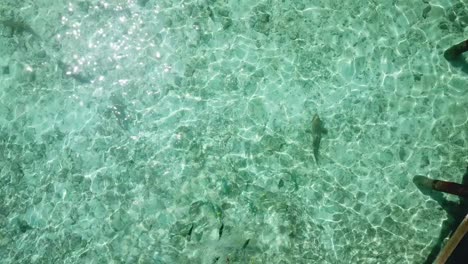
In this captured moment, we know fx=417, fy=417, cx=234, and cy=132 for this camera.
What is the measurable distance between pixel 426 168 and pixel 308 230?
1876mm

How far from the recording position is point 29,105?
230 inches

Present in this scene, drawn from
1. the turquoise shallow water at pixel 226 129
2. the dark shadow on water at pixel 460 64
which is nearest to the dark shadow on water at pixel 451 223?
the turquoise shallow water at pixel 226 129

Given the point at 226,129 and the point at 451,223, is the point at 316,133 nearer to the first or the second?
the point at 226,129

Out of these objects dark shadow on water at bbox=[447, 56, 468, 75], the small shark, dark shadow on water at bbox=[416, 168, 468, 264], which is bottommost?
dark shadow on water at bbox=[416, 168, 468, 264]

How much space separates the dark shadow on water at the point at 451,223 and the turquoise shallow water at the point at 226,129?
102 mm

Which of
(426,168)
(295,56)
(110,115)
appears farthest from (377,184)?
(110,115)

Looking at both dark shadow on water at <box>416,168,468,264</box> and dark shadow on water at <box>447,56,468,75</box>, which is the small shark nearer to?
dark shadow on water at <box>416,168,468,264</box>

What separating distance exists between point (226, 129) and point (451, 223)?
3.35 meters

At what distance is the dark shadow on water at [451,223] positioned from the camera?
565 centimetres

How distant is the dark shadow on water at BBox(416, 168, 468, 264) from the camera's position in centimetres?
565

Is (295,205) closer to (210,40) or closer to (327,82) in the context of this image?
(327,82)

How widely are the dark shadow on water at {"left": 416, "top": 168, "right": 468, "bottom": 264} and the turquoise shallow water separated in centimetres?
10

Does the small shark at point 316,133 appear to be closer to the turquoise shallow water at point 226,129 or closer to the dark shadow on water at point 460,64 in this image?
the turquoise shallow water at point 226,129

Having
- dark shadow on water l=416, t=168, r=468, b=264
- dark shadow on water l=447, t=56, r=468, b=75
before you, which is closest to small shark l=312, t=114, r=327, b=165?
dark shadow on water l=416, t=168, r=468, b=264
